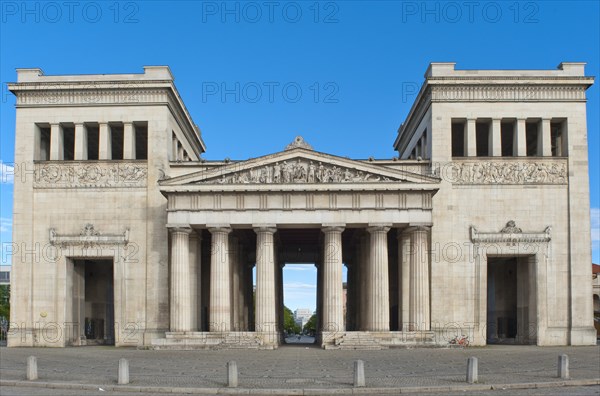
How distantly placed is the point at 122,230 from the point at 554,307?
34743 mm

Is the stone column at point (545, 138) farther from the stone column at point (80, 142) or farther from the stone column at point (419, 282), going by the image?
the stone column at point (80, 142)

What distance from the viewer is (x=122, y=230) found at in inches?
2384

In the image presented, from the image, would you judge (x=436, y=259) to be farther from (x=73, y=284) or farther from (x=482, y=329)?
(x=73, y=284)

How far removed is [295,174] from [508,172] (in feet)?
56.6

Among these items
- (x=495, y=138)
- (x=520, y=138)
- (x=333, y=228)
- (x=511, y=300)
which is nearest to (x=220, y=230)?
(x=333, y=228)

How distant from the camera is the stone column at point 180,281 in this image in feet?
184

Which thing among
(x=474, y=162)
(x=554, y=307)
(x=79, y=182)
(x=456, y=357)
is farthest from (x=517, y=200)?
(x=79, y=182)

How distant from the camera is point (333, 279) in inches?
2197

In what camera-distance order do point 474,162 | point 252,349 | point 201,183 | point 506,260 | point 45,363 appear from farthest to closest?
point 506,260, point 474,162, point 201,183, point 252,349, point 45,363

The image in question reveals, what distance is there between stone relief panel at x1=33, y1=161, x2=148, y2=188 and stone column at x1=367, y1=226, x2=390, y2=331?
19388mm

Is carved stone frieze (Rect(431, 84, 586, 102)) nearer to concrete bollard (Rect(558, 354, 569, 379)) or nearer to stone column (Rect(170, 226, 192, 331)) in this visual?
stone column (Rect(170, 226, 192, 331))

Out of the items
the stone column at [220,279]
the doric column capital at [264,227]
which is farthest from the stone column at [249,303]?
the doric column capital at [264,227]

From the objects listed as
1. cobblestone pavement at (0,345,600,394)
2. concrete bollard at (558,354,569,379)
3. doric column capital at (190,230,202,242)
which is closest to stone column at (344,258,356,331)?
doric column capital at (190,230,202,242)

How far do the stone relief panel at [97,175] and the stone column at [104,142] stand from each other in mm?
969
